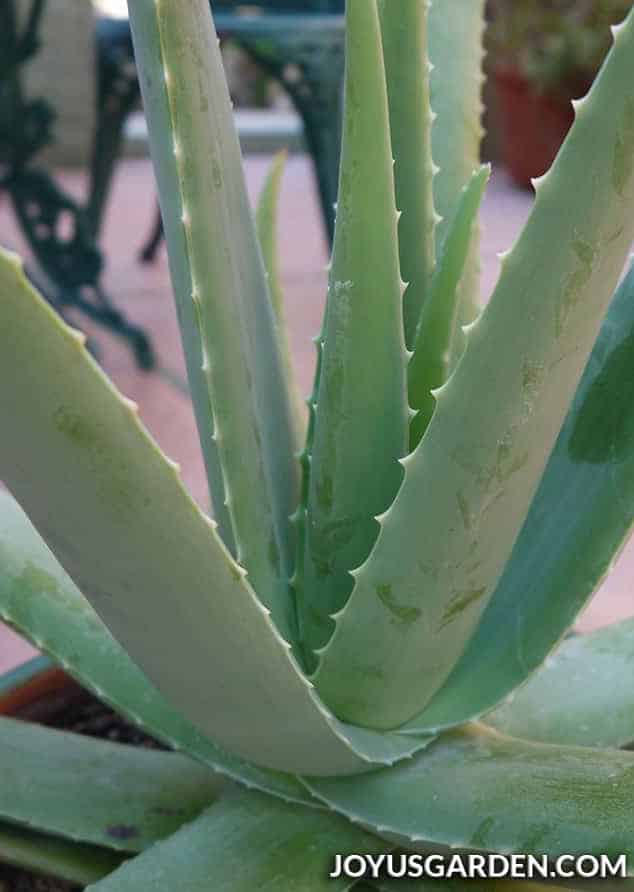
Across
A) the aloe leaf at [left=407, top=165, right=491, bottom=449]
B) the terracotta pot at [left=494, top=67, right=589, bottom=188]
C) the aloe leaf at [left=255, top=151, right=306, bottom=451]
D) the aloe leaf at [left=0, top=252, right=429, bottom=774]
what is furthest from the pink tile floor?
the aloe leaf at [left=0, top=252, right=429, bottom=774]

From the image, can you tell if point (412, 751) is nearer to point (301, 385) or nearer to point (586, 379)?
point (586, 379)

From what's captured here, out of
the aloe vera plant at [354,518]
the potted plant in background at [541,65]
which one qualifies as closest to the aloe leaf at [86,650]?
the aloe vera plant at [354,518]

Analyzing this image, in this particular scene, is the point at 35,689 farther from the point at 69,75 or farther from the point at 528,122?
the point at 69,75

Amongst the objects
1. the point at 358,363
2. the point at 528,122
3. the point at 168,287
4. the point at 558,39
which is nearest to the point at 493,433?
the point at 358,363

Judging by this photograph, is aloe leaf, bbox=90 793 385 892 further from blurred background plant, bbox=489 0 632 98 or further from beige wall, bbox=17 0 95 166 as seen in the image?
beige wall, bbox=17 0 95 166

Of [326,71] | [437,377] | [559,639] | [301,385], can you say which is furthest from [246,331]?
[326,71]
